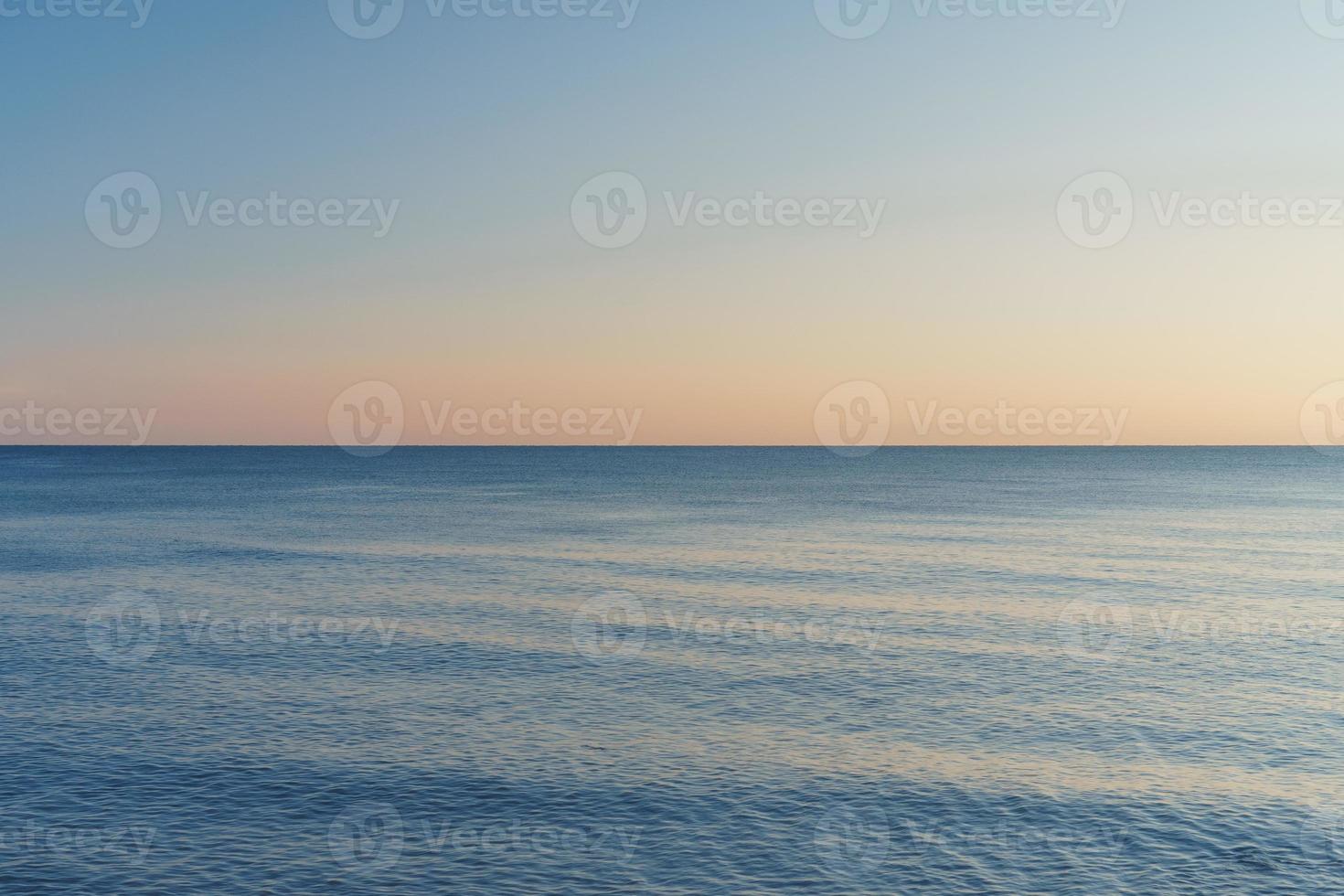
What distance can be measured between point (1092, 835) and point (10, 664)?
44797 millimetres

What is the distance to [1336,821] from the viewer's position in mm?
31203

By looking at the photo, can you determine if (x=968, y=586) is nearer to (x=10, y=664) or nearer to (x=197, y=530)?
(x=10, y=664)

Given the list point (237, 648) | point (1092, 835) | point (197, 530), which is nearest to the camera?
point (1092, 835)

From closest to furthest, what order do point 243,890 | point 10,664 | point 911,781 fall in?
point 243,890 < point 911,781 < point 10,664

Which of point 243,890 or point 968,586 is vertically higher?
point 968,586

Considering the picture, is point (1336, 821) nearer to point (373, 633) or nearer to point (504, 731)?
point (504, 731)

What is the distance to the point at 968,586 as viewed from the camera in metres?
72.5

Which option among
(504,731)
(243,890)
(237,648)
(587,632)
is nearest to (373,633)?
(237,648)

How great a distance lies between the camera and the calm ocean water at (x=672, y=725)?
95.2 feet

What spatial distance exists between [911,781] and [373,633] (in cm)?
3206

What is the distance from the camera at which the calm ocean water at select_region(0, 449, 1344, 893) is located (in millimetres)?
29016

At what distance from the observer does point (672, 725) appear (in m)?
40.5

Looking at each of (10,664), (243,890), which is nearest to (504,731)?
(243,890)

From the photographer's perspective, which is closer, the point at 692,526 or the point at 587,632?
the point at 587,632
